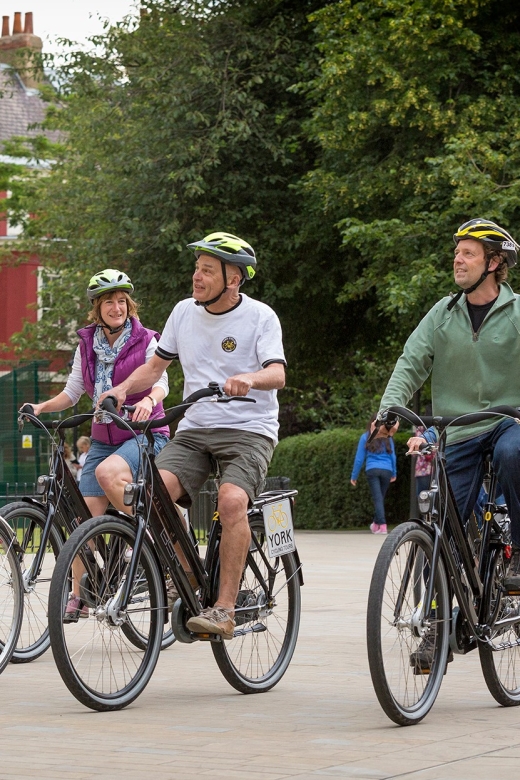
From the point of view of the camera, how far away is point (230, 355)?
6.77m

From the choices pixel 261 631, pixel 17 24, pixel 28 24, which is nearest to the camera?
pixel 261 631

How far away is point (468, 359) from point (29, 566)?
2717 millimetres

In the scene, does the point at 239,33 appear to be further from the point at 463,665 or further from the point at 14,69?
the point at 463,665

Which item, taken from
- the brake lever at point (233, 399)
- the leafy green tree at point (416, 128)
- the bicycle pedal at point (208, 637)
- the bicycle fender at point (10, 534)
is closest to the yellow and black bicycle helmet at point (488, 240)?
the brake lever at point (233, 399)

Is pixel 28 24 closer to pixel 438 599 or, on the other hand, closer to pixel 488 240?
pixel 488 240

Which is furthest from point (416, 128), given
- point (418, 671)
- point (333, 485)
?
point (418, 671)

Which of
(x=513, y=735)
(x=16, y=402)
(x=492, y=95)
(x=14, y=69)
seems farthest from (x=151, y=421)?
(x=14, y=69)

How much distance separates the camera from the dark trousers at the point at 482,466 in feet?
20.4

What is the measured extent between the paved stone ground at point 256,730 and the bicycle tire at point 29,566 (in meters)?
0.11

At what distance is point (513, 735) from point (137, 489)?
1836 millimetres

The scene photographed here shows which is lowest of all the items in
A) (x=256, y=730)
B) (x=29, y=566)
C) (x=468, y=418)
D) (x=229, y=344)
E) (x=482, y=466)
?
(x=256, y=730)

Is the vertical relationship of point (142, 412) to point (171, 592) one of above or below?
above

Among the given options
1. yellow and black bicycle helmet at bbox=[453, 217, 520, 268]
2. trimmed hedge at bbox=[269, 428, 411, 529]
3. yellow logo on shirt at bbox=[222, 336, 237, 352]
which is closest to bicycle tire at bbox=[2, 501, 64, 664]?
yellow logo on shirt at bbox=[222, 336, 237, 352]

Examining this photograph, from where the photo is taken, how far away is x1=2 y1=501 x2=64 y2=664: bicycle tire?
7.70m
